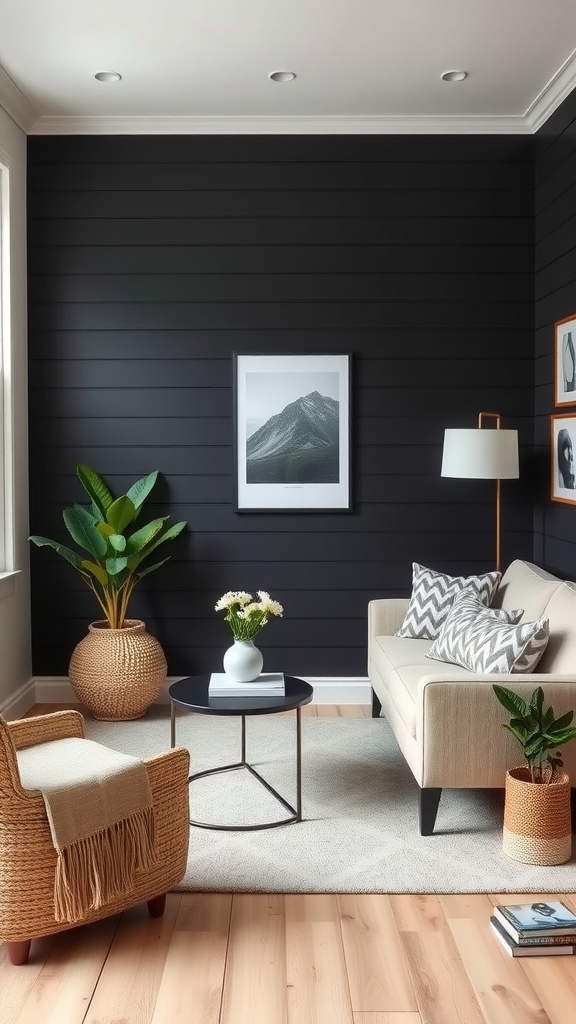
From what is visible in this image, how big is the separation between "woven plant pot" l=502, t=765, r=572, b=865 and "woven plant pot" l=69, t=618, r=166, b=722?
2.07 meters

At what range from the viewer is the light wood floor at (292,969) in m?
2.24

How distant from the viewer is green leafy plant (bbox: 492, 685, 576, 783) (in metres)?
3.03

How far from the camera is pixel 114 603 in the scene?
4672mm

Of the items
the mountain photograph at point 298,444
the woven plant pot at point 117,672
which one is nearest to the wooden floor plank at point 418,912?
the woven plant pot at point 117,672

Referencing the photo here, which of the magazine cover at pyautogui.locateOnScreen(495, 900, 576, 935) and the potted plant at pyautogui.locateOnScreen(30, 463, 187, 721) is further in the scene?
the potted plant at pyautogui.locateOnScreen(30, 463, 187, 721)

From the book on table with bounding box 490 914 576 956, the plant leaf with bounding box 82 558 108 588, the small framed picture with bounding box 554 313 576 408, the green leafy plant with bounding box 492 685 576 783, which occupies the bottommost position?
the book on table with bounding box 490 914 576 956

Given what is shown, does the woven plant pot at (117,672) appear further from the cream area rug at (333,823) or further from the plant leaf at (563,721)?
the plant leaf at (563,721)

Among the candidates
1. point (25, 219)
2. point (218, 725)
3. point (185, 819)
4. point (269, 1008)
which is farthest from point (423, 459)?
point (269, 1008)

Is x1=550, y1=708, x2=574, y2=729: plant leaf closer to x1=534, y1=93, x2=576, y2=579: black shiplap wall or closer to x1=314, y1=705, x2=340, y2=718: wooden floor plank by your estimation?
x1=534, y1=93, x2=576, y2=579: black shiplap wall

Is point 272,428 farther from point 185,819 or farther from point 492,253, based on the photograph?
point 185,819

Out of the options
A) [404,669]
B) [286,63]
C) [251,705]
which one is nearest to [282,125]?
[286,63]

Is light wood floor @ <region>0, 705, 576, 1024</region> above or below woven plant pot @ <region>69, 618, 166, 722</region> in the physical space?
Result: below

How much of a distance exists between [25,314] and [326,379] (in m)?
1.57

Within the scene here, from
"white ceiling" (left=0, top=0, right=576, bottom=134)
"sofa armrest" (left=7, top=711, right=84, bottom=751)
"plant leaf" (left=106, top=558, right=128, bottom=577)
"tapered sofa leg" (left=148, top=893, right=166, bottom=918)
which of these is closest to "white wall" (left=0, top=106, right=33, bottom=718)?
"white ceiling" (left=0, top=0, right=576, bottom=134)
